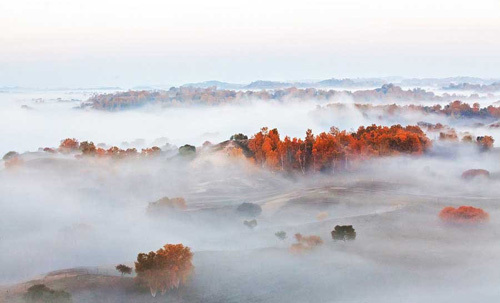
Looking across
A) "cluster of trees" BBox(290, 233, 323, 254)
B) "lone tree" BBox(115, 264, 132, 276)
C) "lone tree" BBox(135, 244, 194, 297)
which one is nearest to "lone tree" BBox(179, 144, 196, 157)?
"cluster of trees" BBox(290, 233, 323, 254)

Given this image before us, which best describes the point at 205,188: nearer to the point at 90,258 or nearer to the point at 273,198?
the point at 273,198

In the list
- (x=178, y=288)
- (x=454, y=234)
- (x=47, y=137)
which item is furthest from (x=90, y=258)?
(x=47, y=137)

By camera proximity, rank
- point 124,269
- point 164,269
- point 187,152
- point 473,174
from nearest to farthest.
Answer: point 164,269, point 124,269, point 473,174, point 187,152

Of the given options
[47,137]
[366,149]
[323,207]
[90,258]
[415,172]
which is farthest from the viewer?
[47,137]

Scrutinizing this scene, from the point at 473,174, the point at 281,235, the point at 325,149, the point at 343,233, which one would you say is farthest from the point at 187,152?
the point at 343,233

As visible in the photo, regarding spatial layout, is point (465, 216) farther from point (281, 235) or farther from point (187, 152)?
point (187, 152)

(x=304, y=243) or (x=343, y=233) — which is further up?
(x=343, y=233)

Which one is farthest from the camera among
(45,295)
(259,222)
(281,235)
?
(259,222)
